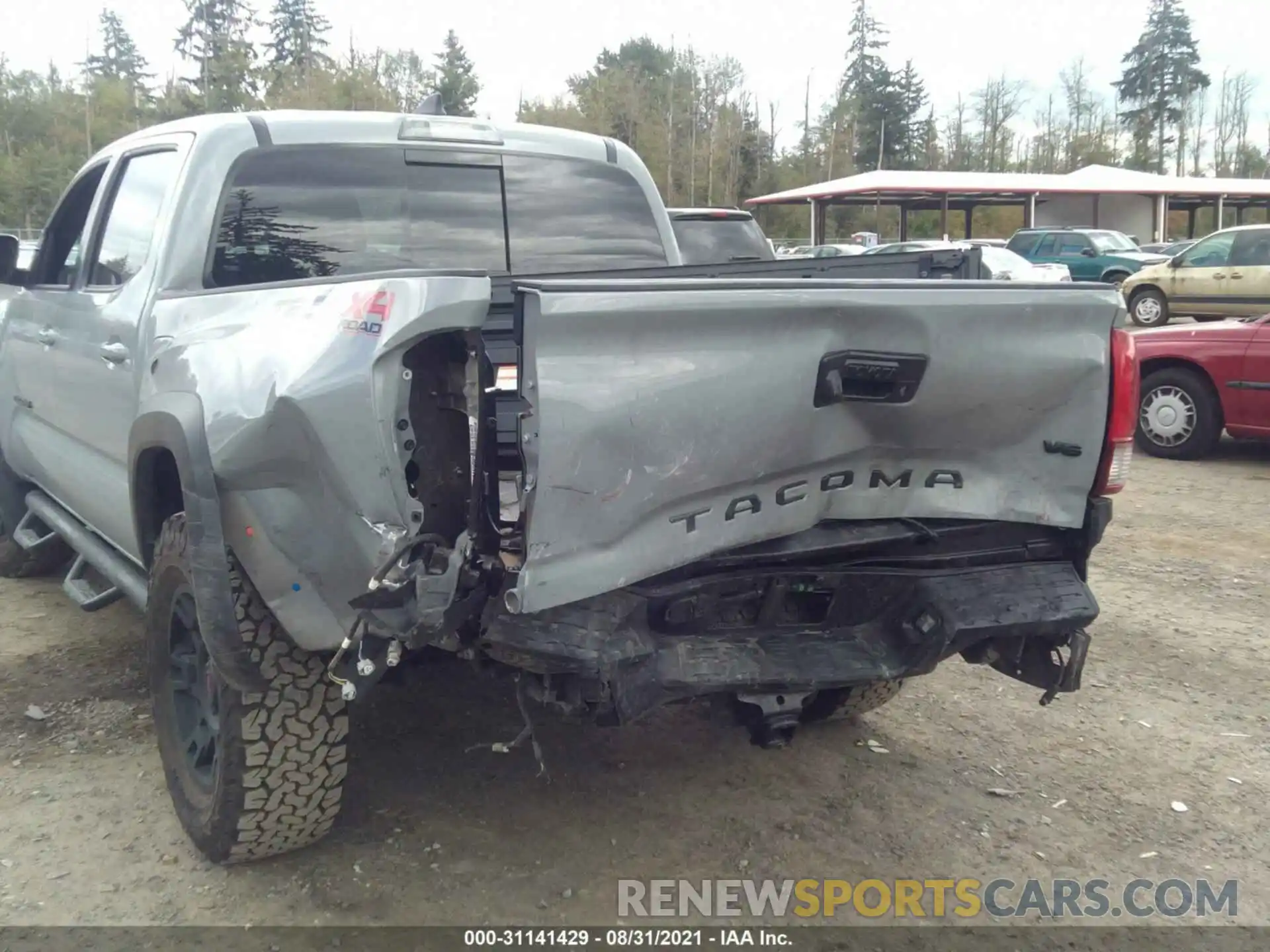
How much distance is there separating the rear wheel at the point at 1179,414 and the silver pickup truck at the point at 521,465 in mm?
6688

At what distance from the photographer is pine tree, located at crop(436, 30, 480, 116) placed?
188ft

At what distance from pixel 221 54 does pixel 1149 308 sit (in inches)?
2466

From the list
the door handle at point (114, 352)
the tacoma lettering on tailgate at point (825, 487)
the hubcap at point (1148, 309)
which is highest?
the door handle at point (114, 352)

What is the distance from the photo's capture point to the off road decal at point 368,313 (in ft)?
8.12

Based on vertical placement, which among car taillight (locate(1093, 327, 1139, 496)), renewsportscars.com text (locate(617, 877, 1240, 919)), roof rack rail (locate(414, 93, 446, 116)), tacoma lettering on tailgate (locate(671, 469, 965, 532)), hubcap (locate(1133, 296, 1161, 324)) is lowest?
renewsportscars.com text (locate(617, 877, 1240, 919))

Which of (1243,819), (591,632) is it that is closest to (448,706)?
(591,632)

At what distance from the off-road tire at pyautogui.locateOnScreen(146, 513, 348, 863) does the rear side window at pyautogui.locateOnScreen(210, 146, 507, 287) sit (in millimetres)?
974

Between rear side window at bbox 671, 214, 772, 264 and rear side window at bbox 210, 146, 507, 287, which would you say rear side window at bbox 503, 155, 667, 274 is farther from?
rear side window at bbox 671, 214, 772, 264

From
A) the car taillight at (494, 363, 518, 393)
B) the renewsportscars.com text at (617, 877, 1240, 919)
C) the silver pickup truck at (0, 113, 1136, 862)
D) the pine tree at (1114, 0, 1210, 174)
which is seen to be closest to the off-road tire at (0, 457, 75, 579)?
the silver pickup truck at (0, 113, 1136, 862)

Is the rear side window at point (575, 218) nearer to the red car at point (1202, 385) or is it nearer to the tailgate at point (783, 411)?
the tailgate at point (783, 411)

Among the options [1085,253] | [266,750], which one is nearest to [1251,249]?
[1085,253]

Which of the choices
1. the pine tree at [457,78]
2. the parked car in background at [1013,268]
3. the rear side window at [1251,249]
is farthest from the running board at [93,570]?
the pine tree at [457,78]

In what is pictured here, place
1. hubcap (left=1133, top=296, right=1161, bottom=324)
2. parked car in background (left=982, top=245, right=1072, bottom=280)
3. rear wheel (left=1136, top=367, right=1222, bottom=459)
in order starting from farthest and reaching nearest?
parked car in background (left=982, top=245, right=1072, bottom=280)
hubcap (left=1133, top=296, right=1161, bottom=324)
rear wheel (left=1136, top=367, right=1222, bottom=459)

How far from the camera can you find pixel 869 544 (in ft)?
9.95
